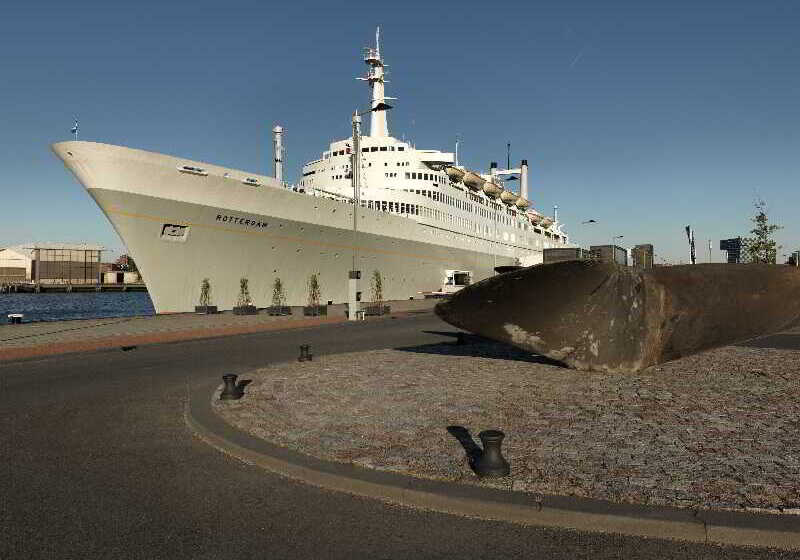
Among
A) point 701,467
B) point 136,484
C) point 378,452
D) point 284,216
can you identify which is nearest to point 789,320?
point 701,467

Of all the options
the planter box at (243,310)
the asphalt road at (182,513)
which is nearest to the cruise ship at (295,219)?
the planter box at (243,310)

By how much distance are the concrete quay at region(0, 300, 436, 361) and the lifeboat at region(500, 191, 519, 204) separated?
4113 cm

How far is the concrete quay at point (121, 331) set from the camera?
15.3 metres

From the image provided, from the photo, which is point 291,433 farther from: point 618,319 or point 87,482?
point 618,319

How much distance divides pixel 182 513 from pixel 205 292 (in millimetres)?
26094

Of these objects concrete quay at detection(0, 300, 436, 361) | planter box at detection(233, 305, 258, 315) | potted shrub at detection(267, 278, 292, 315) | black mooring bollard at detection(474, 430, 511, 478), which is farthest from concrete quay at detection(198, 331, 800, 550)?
potted shrub at detection(267, 278, 292, 315)

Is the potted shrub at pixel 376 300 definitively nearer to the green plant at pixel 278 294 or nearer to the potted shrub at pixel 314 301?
the potted shrub at pixel 314 301

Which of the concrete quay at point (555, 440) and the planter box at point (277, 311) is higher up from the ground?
the planter box at point (277, 311)

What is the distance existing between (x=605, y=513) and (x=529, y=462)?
1212 mm

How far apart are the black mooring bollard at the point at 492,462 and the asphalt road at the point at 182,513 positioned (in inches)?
26.4

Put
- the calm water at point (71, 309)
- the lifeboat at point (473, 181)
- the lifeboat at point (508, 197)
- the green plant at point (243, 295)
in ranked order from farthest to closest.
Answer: the lifeboat at point (508, 197) < the lifeboat at point (473, 181) < the calm water at point (71, 309) < the green plant at point (243, 295)

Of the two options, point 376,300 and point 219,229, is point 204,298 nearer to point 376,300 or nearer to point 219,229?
point 219,229

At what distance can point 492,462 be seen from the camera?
15.4 feet

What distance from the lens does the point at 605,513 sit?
3.91 meters
